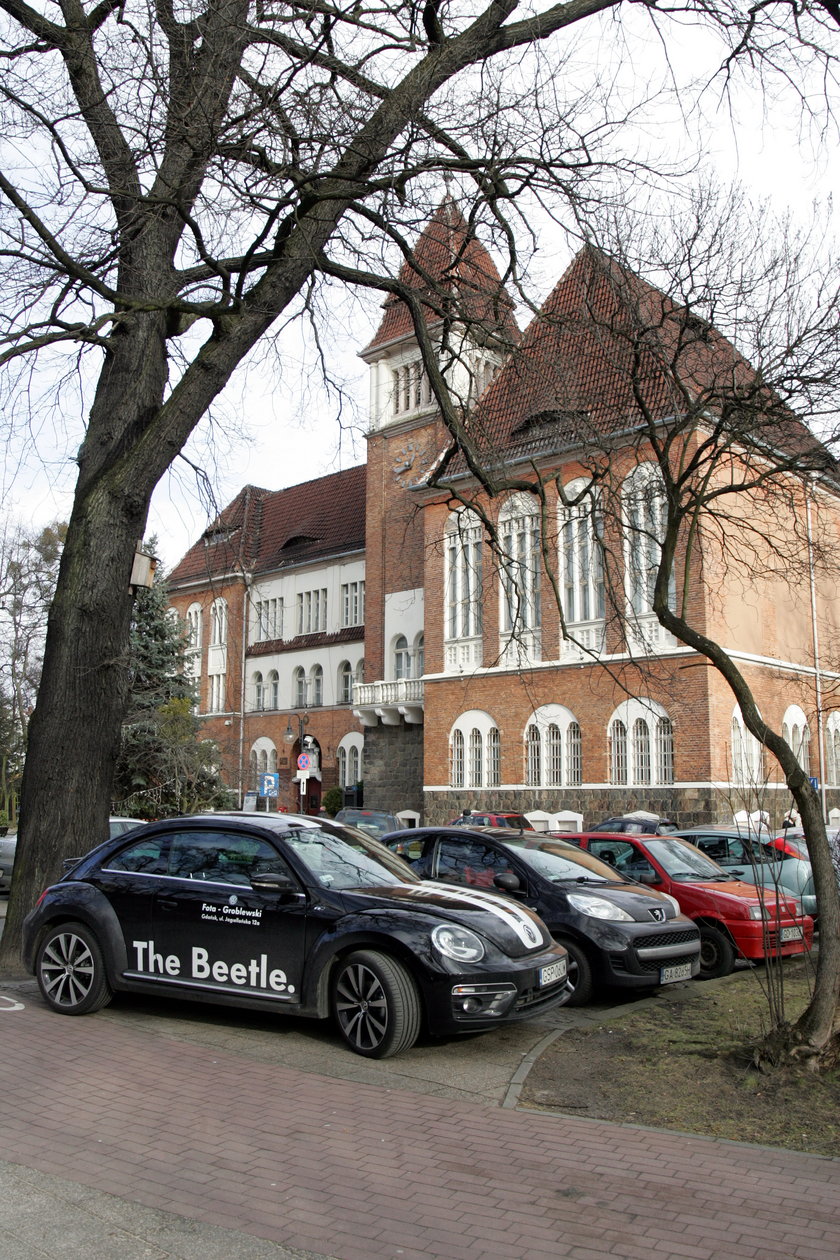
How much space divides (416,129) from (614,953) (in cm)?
727

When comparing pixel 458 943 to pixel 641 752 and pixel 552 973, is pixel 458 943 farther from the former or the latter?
pixel 641 752

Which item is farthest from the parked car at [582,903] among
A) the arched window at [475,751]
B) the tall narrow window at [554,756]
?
the arched window at [475,751]

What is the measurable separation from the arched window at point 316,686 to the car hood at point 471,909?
1561 inches

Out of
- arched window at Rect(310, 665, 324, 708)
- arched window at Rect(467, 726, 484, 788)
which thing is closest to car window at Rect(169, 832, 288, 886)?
arched window at Rect(467, 726, 484, 788)

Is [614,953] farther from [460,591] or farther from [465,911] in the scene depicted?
[460,591]

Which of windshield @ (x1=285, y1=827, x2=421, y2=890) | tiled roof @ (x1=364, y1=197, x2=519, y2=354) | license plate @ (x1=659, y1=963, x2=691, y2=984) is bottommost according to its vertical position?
license plate @ (x1=659, y1=963, x2=691, y2=984)

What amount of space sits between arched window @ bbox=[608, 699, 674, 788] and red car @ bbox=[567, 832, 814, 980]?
48.6 feet

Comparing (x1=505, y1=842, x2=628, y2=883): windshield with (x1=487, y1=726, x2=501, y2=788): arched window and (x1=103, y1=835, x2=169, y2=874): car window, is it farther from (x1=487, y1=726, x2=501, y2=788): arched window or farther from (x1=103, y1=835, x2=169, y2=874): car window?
(x1=487, y1=726, x2=501, y2=788): arched window

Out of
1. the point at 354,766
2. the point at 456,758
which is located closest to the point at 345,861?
the point at 456,758

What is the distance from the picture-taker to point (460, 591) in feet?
112

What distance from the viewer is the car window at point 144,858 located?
8.27m

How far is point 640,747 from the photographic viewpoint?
28.2 metres

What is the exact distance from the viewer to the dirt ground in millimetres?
5742

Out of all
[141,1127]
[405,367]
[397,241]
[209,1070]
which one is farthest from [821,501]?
[405,367]
